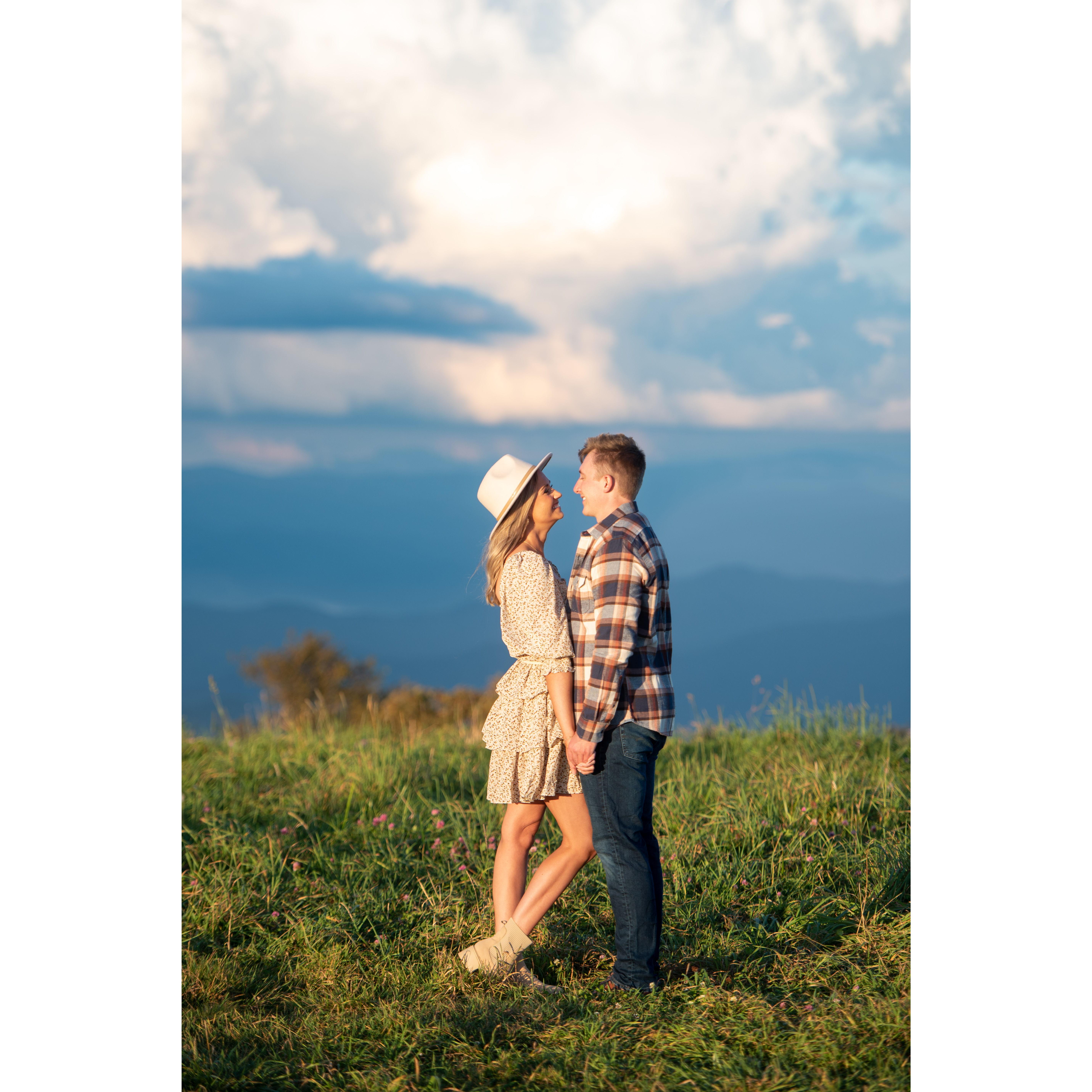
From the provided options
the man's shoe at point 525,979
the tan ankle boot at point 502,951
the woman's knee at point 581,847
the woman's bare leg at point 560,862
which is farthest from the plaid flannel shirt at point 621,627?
the man's shoe at point 525,979

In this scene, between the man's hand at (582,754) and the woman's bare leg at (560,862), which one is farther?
the woman's bare leg at (560,862)

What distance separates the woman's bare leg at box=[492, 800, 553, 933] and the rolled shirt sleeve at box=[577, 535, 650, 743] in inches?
22.7

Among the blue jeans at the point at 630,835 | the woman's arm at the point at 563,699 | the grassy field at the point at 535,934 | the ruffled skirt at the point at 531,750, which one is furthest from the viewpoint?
the ruffled skirt at the point at 531,750

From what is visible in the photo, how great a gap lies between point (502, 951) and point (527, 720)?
0.94 meters

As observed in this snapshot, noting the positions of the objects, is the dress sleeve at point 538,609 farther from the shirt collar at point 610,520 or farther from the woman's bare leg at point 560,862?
the woman's bare leg at point 560,862

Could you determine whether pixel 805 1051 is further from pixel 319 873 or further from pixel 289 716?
pixel 289 716

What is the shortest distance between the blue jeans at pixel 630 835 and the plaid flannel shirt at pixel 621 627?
11cm

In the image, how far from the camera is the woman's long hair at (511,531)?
164 inches

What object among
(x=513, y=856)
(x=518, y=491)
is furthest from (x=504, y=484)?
(x=513, y=856)

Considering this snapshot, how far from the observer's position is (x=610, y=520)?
392 cm

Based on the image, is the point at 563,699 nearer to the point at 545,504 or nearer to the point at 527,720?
the point at 527,720

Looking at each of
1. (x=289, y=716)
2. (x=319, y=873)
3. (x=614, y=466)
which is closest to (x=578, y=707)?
(x=614, y=466)

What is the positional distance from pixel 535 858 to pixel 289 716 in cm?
444
